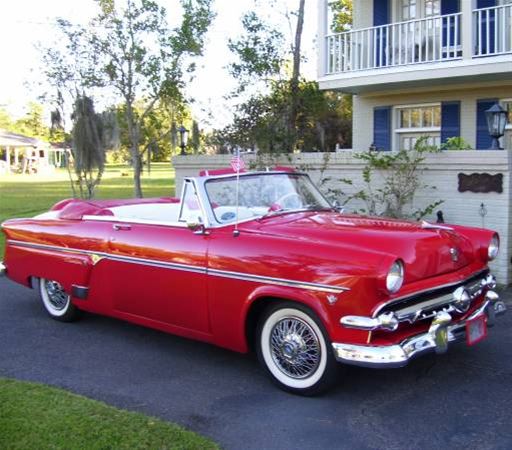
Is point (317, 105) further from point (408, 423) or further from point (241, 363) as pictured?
point (408, 423)

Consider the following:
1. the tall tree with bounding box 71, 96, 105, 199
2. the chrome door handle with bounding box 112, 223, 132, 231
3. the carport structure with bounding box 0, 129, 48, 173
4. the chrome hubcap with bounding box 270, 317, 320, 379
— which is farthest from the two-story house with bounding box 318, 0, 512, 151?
the carport structure with bounding box 0, 129, 48, 173

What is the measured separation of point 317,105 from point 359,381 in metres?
10.7

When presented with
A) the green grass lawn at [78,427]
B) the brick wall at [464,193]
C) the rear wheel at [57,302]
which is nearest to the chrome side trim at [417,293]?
the green grass lawn at [78,427]

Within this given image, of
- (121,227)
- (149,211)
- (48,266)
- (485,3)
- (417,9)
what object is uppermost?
(417,9)

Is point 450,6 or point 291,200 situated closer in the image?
point 291,200

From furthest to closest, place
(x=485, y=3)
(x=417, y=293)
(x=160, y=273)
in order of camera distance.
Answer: (x=485, y=3) → (x=160, y=273) → (x=417, y=293)

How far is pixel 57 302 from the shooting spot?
21.8 feet

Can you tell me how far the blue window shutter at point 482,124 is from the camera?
13.5 meters

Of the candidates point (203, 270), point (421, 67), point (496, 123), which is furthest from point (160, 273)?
point (421, 67)

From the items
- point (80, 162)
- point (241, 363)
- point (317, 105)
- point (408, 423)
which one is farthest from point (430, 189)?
point (80, 162)

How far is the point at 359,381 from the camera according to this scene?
4723 mm

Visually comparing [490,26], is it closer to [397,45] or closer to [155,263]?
[397,45]

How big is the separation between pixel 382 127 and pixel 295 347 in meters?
11.5

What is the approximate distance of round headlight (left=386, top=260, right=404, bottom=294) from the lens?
157 inches
